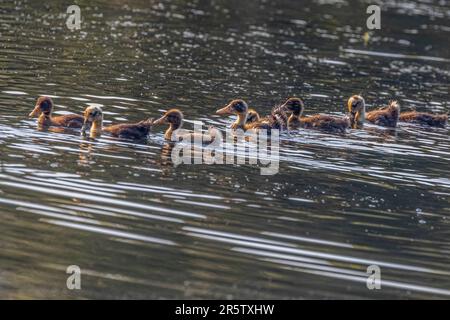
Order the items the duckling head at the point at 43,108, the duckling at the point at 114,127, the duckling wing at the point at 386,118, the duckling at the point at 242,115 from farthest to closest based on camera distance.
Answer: the duckling wing at the point at 386,118 < the duckling at the point at 242,115 < the duckling head at the point at 43,108 < the duckling at the point at 114,127

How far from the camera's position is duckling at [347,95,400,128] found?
1661cm

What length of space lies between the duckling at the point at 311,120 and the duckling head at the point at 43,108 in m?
3.24

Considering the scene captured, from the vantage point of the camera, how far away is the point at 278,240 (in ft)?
33.2

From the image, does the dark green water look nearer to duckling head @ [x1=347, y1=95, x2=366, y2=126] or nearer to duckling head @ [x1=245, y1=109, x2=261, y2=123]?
duckling head @ [x1=245, y1=109, x2=261, y2=123]

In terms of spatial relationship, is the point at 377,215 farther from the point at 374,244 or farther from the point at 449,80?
the point at 449,80

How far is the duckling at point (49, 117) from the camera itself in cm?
1424

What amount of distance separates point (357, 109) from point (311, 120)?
135 centimetres

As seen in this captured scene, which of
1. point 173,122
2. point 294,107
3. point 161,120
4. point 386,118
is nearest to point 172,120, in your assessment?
point 173,122

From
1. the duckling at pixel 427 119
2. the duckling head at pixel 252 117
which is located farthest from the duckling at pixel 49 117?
the duckling at pixel 427 119

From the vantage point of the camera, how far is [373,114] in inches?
670

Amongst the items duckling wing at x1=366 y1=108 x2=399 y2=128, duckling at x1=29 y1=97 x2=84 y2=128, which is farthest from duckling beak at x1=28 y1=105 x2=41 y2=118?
duckling wing at x1=366 y1=108 x2=399 y2=128

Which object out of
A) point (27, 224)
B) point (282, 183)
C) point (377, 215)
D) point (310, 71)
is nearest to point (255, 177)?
point (282, 183)

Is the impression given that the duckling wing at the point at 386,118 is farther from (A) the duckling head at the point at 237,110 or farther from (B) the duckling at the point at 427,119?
(A) the duckling head at the point at 237,110

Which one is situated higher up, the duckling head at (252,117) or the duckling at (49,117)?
the duckling at (49,117)
